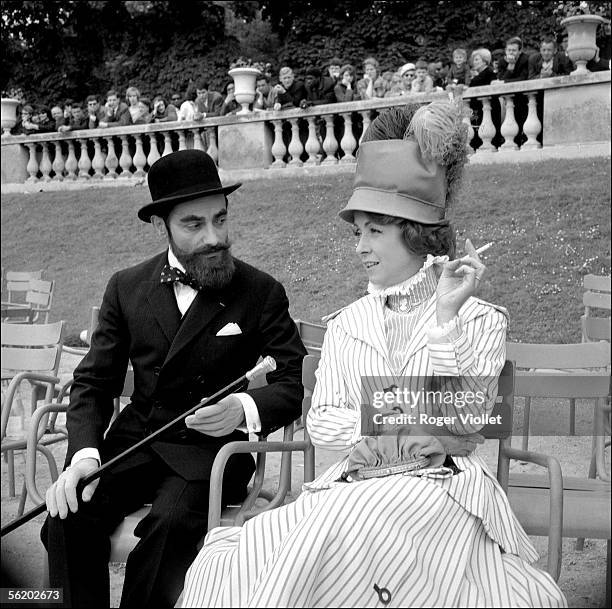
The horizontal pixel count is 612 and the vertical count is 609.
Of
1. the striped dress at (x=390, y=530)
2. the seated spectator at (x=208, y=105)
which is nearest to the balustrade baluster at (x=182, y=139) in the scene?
the seated spectator at (x=208, y=105)

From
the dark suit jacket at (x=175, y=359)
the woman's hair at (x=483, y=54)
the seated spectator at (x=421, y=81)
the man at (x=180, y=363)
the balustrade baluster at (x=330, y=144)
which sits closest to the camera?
the man at (x=180, y=363)

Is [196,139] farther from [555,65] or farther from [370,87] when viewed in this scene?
[555,65]

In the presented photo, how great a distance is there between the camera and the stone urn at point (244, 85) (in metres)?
8.05

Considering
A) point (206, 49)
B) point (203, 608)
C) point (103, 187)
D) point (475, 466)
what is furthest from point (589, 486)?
point (206, 49)

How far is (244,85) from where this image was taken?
834 centimetres

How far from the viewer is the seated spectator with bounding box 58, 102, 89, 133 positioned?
9234 millimetres

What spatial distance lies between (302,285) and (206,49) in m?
9.93

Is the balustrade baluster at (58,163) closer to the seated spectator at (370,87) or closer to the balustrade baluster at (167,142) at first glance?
the balustrade baluster at (167,142)

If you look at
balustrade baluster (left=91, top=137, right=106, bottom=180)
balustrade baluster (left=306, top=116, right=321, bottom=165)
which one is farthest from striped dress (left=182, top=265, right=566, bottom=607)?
balustrade baluster (left=91, top=137, right=106, bottom=180)

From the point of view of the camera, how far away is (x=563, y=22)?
4098 millimetres

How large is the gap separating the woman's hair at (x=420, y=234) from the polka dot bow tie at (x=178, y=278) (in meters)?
0.65

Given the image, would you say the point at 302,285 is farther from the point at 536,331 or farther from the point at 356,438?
the point at 356,438

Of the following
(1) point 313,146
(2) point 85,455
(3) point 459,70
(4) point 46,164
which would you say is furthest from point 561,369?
(4) point 46,164

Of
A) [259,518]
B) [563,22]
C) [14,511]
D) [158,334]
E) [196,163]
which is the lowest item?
[14,511]
